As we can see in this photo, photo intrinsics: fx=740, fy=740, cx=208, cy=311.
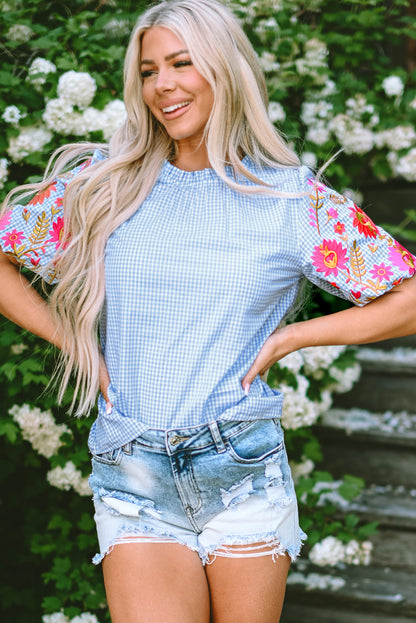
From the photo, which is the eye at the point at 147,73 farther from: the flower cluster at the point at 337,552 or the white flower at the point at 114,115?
the flower cluster at the point at 337,552

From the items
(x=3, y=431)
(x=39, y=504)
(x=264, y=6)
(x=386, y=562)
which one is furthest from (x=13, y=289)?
(x=386, y=562)

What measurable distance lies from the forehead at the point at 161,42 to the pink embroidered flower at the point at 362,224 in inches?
23.5

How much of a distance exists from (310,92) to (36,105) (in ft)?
3.82

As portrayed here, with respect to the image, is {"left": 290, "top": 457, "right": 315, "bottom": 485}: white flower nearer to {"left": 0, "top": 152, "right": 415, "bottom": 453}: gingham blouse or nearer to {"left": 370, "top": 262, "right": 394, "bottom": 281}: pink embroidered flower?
{"left": 0, "top": 152, "right": 415, "bottom": 453}: gingham blouse

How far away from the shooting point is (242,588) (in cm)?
173

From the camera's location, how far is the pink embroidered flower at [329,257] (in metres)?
1.83

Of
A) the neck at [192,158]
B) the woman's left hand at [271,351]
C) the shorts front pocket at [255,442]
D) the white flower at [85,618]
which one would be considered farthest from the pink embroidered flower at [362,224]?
the white flower at [85,618]

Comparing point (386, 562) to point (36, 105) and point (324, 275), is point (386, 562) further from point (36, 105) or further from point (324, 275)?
point (36, 105)

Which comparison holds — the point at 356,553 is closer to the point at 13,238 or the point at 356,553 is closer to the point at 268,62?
the point at 13,238

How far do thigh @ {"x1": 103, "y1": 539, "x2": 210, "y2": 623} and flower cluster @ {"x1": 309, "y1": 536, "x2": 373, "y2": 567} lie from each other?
1.25m

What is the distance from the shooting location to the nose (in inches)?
73.0

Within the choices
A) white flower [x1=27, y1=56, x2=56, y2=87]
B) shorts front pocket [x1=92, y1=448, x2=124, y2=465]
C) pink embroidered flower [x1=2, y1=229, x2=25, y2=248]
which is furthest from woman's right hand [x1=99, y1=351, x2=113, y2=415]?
white flower [x1=27, y1=56, x2=56, y2=87]

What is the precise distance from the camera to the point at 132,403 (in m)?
1.79

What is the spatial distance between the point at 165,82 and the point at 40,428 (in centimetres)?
132
